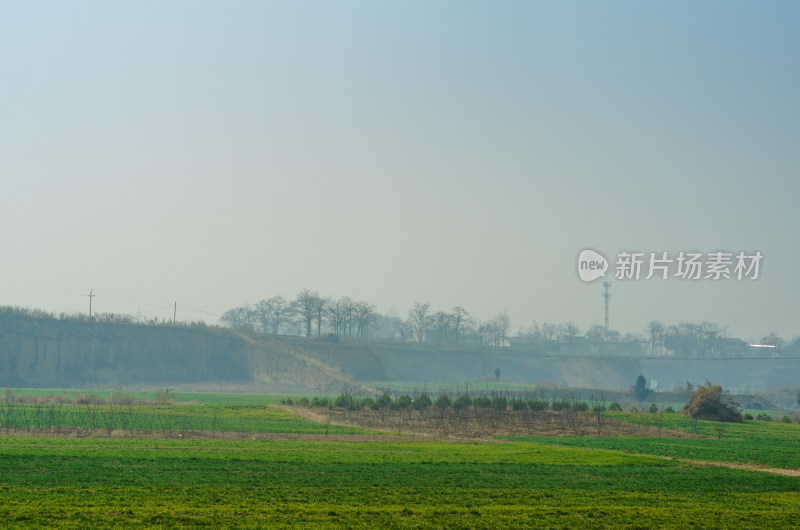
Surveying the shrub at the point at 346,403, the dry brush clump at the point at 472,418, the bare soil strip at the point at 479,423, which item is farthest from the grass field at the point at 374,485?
the shrub at the point at 346,403

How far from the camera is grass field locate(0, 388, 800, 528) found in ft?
84.2

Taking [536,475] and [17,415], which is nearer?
[536,475]

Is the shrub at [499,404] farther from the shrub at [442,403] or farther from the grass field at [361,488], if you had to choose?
the grass field at [361,488]

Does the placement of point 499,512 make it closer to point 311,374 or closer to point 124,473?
point 124,473

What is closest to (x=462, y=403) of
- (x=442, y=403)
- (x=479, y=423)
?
(x=442, y=403)

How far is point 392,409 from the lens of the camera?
87.6 meters

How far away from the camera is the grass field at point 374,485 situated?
25.7m

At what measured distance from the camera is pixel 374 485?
108 feet

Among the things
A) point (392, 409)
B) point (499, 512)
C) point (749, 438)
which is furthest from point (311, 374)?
point (499, 512)

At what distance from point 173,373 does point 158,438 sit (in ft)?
344

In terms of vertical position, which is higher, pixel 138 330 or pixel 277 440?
pixel 138 330

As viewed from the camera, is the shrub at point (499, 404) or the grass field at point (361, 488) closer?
the grass field at point (361, 488)

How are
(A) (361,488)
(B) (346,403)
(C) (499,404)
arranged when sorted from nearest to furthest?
(A) (361,488), (C) (499,404), (B) (346,403)

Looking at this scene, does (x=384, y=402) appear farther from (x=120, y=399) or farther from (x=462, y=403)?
(x=120, y=399)
